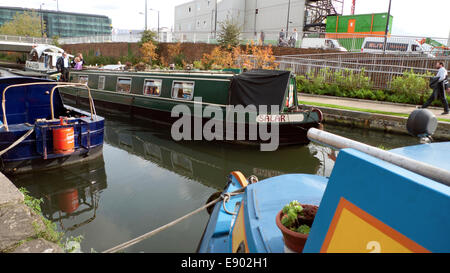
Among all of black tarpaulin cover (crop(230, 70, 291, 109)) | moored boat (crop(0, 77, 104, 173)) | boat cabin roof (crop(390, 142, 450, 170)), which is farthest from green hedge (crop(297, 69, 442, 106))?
boat cabin roof (crop(390, 142, 450, 170))

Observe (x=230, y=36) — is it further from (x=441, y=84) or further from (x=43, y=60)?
(x=43, y=60)

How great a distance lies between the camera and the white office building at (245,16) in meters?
33.6

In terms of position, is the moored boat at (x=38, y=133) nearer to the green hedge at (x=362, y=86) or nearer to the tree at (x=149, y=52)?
the green hedge at (x=362, y=86)

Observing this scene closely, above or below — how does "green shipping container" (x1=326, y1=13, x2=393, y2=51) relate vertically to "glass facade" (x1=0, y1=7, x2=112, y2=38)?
below

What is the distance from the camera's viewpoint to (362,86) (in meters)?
15.2

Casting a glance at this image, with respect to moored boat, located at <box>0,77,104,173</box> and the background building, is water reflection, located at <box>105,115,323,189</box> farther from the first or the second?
the background building

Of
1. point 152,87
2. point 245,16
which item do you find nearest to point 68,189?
point 152,87

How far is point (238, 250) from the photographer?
8.38ft

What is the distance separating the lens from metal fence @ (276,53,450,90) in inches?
619

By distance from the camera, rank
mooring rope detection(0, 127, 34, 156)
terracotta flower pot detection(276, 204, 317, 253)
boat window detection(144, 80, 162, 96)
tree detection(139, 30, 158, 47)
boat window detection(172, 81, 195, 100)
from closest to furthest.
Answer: terracotta flower pot detection(276, 204, 317, 253)
mooring rope detection(0, 127, 34, 156)
boat window detection(172, 81, 195, 100)
boat window detection(144, 80, 162, 96)
tree detection(139, 30, 158, 47)

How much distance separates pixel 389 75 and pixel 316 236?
649 inches

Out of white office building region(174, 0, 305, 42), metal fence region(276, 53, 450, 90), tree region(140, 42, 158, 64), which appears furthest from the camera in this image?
white office building region(174, 0, 305, 42)

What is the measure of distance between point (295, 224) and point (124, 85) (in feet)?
43.0

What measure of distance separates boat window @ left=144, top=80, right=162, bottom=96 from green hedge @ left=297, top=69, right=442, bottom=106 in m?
8.42
